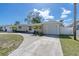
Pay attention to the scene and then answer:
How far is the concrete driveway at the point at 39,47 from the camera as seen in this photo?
5.48 meters

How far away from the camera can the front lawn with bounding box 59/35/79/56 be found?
5.44 metres

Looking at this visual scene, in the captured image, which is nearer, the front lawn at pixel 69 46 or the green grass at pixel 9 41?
the front lawn at pixel 69 46

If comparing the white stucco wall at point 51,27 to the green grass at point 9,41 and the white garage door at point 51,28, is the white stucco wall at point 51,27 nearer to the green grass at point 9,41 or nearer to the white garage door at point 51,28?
the white garage door at point 51,28

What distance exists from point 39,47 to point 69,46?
0.57m

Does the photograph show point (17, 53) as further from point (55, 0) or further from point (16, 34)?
point (55, 0)

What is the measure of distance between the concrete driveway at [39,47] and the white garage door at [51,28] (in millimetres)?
117

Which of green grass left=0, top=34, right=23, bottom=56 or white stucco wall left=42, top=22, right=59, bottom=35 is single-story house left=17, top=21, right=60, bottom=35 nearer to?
white stucco wall left=42, top=22, right=59, bottom=35

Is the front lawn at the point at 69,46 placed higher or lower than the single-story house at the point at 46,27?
lower

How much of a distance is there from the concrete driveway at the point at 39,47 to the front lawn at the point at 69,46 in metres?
0.09

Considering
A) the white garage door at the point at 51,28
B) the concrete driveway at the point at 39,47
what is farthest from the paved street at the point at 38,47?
the white garage door at the point at 51,28

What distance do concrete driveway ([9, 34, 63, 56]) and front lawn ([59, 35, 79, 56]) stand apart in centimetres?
9

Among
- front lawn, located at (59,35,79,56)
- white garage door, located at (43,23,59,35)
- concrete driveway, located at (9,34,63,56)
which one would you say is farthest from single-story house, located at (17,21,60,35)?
front lawn, located at (59,35,79,56)

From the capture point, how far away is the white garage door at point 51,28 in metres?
5.57

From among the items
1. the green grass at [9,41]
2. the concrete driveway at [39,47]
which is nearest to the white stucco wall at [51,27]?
the concrete driveway at [39,47]
